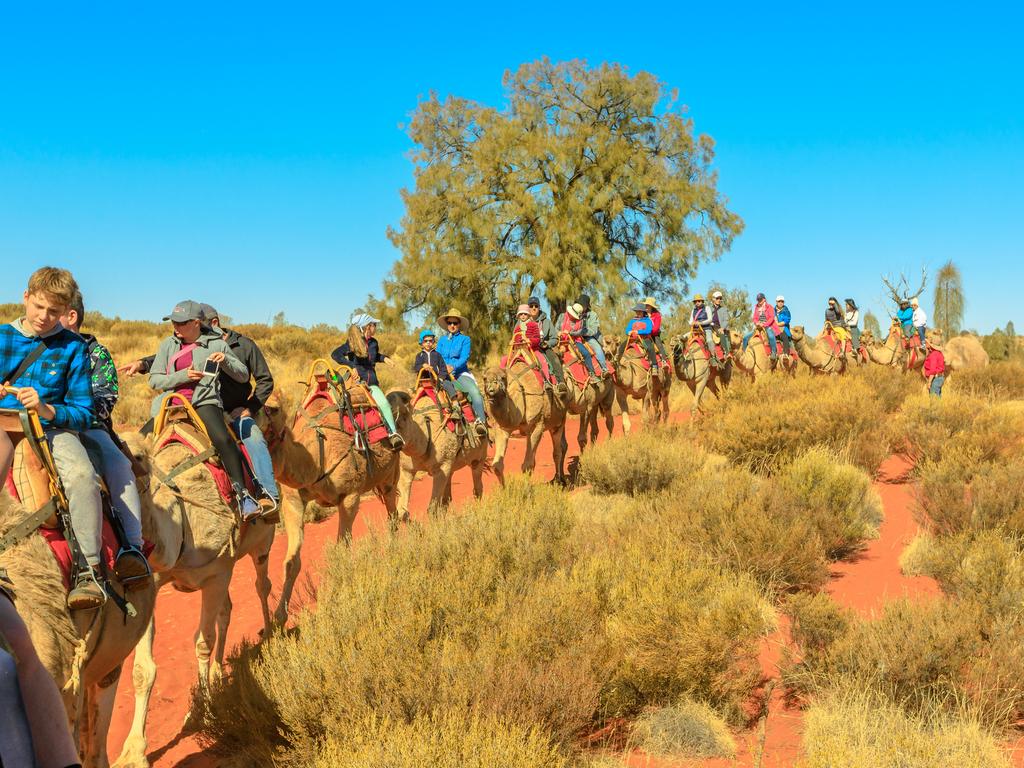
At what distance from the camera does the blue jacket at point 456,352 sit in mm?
12297

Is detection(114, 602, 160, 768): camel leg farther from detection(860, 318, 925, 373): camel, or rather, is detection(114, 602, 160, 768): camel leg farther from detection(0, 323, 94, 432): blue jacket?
detection(860, 318, 925, 373): camel

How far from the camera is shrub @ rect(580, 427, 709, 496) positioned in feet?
37.4

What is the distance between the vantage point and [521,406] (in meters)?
13.4

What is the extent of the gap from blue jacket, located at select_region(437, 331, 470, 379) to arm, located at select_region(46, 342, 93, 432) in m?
7.92

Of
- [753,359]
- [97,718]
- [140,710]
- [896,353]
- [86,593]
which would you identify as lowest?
[140,710]

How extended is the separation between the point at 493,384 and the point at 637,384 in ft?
19.9

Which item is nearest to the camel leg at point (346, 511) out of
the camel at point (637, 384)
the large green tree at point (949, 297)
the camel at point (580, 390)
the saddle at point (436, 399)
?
the saddle at point (436, 399)

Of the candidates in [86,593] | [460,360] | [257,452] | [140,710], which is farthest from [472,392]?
[86,593]

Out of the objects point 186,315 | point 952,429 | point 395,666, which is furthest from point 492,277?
point 395,666

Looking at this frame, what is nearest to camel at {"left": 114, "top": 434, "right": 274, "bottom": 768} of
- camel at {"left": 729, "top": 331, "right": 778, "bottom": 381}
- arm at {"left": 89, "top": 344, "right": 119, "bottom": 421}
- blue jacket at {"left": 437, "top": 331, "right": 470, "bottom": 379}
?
arm at {"left": 89, "top": 344, "right": 119, "bottom": 421}

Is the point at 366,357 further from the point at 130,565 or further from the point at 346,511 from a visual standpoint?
the point at 130,565

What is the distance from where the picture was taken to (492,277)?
95.2ft

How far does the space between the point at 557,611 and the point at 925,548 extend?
15.3 ft

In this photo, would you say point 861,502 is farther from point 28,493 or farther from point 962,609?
point 28,493
